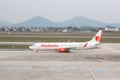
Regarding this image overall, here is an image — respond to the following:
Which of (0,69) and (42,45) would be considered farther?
(42,45)

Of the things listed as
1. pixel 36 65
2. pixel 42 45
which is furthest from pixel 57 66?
pixel 42 45

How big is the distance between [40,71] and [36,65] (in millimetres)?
5201

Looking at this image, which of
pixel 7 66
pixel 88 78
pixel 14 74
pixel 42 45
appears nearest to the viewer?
pixel 88 78

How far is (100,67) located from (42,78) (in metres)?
11.1

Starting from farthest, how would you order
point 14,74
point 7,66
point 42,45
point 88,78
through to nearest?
point 42,45 → point 7,66 → point 14,74 → point 88,78

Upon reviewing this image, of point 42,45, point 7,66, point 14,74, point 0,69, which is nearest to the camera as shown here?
point 14,74

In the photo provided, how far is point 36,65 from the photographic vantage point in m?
39.6

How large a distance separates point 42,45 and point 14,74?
28.0 m

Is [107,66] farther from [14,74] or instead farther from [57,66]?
[14,74]

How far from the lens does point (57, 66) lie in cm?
3866

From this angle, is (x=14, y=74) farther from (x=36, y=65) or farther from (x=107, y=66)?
(x=107, y=66)

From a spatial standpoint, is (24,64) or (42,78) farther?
(24,64)

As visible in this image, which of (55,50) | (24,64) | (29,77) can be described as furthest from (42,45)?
(29,77)

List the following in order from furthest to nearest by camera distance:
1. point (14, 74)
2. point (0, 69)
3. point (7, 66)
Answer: point (7, 66), point (0, 69), point (14, 74)
